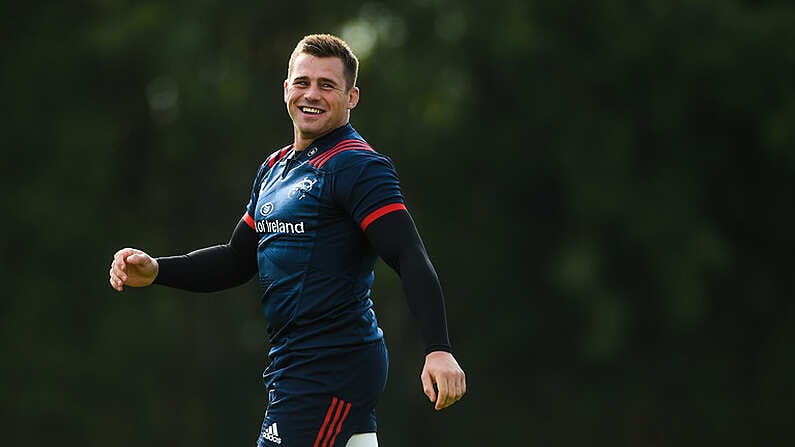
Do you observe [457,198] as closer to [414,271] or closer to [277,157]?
[277,157]

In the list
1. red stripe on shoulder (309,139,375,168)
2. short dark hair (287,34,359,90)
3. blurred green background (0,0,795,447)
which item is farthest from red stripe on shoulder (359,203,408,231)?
blurred green background (0,0,795,447)

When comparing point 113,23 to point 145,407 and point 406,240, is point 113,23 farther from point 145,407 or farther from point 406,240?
point 406,240

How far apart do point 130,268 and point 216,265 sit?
387 mm

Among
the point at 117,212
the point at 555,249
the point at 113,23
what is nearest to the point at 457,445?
the point at 555,249

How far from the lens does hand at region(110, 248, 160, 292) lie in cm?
452

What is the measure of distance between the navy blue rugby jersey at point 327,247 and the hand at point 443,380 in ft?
1.62

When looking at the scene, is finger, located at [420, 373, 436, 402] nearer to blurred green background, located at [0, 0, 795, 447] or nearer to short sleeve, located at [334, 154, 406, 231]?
short sleeve, located at [334, 154, 406, 231]

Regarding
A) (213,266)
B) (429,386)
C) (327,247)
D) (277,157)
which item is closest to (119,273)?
(213,266)

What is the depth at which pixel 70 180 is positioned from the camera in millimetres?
17422

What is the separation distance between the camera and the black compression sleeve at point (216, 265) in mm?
4785

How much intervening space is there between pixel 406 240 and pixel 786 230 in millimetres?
15562

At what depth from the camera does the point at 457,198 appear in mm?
19016

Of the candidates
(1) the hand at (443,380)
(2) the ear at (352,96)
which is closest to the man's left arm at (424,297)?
(1) the hand at (443,380)

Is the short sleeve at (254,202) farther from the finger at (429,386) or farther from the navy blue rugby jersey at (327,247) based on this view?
the finger at (429,386)
